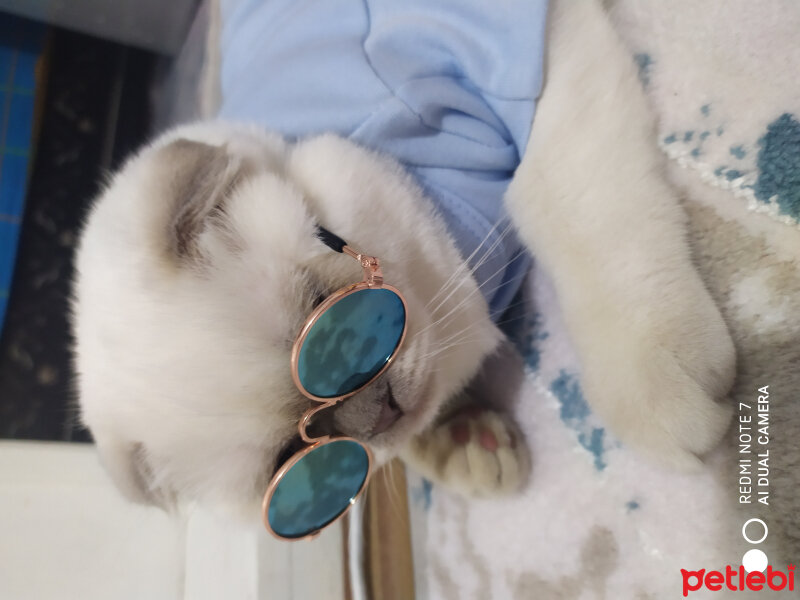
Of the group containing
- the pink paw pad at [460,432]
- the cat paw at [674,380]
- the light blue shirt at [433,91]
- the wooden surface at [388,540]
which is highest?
the light blue shirt at [433,91]

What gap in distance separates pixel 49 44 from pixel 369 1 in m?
1.43

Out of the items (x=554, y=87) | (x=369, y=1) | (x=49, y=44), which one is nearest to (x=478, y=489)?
(x=554, y=87)

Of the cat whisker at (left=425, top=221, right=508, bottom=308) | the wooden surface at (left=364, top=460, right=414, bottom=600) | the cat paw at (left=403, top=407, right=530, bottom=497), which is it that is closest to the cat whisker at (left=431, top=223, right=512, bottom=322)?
the cat whisker at (left=425, top=221, right=508, bottom=308)

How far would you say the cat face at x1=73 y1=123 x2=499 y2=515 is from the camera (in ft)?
1.86

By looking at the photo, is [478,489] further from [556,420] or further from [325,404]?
[325,404]

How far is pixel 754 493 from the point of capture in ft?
1.98

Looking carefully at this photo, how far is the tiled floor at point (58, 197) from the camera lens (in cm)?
163

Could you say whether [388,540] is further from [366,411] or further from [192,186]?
[192,186]

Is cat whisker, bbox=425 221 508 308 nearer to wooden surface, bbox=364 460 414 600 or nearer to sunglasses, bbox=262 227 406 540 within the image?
sunglasses, bbox=262 227 406 540

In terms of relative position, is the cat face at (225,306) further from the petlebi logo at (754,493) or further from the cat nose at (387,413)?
the petlebi logo at (754,493)

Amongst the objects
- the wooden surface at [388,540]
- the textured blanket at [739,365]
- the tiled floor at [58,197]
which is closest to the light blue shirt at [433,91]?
the textured blanket at [739,365]

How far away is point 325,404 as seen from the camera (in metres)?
0.61

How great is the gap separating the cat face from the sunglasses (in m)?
0.02

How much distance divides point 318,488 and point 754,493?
0.45m
